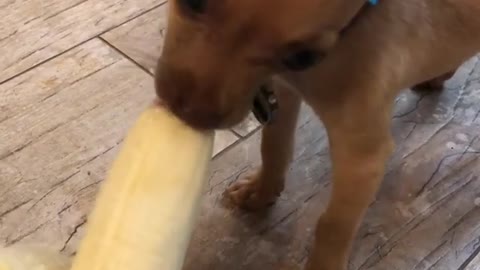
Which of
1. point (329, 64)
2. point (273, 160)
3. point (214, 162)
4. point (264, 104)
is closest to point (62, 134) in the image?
point (214, 162)

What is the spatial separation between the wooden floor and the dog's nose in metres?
0.41

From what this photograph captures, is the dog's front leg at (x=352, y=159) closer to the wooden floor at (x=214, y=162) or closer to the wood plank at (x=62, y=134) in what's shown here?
the wooden floor at (x=214, y=162)

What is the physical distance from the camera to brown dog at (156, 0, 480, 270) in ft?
2.67

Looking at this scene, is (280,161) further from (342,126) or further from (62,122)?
(62,122)

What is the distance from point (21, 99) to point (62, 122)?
0.10m

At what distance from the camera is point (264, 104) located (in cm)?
104

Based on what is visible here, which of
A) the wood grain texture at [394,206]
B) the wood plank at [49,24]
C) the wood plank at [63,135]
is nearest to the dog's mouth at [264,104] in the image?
the wood grain texture at [394,206]

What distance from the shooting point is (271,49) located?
825 millimetres

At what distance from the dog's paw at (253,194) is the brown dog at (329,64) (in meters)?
0.12

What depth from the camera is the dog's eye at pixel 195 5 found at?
0.81 metres

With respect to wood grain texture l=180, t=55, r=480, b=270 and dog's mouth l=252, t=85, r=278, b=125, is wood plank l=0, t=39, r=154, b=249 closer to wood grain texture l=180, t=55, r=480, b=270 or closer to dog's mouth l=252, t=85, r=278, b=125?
wood grain texture l=180, t=55, r=480, b=270

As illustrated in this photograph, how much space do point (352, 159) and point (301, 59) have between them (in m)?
0.22

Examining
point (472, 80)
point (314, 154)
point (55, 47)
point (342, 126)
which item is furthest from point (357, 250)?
point (55, 47)

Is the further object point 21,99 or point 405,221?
point 21,99
